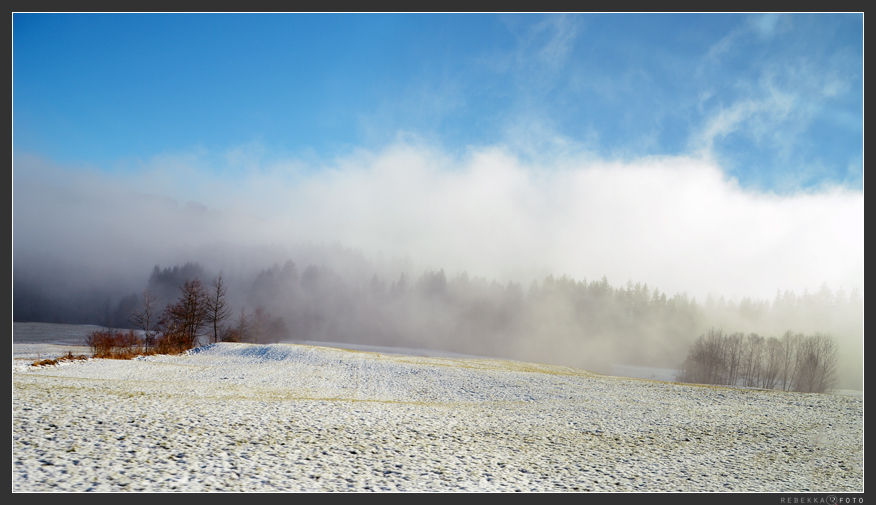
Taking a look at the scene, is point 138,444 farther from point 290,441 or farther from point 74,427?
point 290,441

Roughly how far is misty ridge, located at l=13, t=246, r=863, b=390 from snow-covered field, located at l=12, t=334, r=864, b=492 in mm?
69830

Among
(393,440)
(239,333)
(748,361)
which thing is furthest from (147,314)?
(748,361)

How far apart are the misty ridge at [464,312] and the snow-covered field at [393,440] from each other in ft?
229

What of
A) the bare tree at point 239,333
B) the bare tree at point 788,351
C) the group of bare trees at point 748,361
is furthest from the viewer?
the group of bare trees at point 748,361

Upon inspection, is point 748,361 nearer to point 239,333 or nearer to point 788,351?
point 788,351

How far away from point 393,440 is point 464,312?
110 m

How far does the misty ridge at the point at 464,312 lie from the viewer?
93562 mm

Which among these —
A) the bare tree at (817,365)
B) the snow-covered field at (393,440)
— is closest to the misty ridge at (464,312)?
the bare tree at (817,365)

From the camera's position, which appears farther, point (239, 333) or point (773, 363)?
point (239, 333)

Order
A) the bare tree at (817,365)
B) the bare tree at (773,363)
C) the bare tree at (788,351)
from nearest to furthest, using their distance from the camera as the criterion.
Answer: the bare tree at (817,365)
the bare tree at (788,351)
the bare tree at (773,363)

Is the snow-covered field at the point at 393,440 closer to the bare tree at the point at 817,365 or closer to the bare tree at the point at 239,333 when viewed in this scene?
the bare tree at the point at 239,333

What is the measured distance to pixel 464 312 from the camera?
400 ft

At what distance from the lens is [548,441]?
46.8ft

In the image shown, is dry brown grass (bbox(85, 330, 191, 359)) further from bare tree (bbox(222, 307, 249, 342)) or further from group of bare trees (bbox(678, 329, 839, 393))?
group of bare trees (bbox(678, 329, 839, 393))
